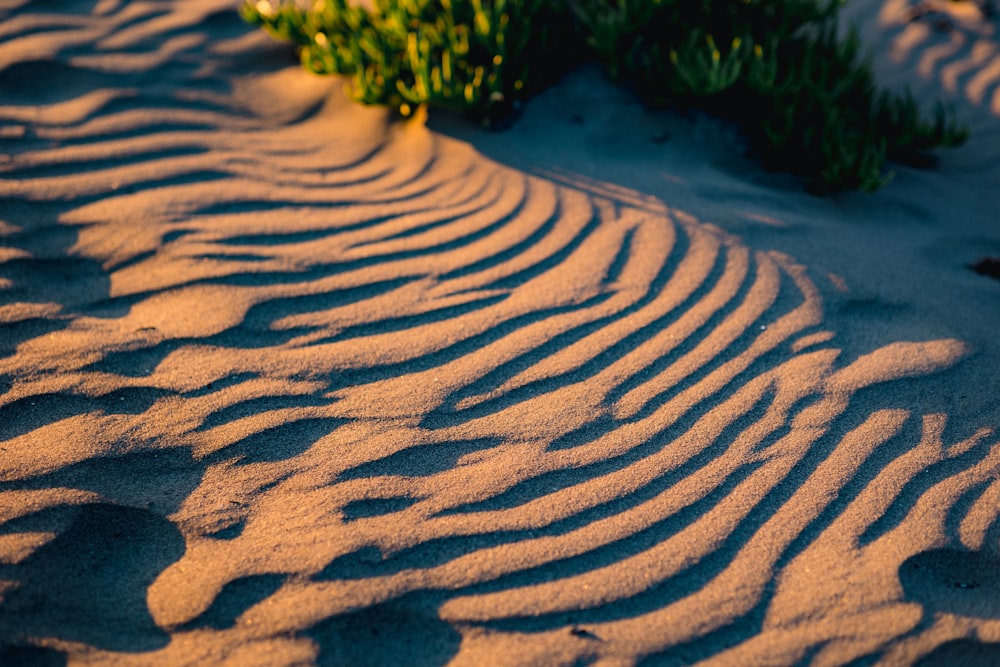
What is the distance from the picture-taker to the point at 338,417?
247 centimetres

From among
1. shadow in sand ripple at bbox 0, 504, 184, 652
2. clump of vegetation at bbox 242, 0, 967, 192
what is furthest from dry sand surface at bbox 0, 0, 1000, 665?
clump of vegetation at bbox 242, 0, 967, 192

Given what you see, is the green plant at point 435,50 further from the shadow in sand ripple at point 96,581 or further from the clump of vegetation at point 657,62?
the shadow in sand ripple at point 96,581

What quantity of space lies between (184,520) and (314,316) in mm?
934

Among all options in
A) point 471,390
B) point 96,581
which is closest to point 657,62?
point 471,390

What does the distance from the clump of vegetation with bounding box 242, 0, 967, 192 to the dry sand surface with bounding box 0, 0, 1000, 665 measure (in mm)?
198

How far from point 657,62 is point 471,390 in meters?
2.35

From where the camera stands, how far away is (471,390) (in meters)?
2.56

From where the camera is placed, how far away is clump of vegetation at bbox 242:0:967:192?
12.0 feet

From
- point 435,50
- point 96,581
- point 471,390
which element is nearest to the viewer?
point 96,581

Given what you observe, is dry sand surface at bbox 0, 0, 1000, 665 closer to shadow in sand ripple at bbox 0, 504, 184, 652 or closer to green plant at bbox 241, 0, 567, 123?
shadow in sand ripple at bbox 0, 504, 184, 652

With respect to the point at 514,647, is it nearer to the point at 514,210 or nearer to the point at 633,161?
the point at 514,210

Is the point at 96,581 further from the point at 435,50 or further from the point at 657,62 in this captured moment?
the point at 657,62

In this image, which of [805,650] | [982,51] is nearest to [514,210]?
[805,650]

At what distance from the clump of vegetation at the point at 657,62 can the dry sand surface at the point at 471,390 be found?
0.65ft
